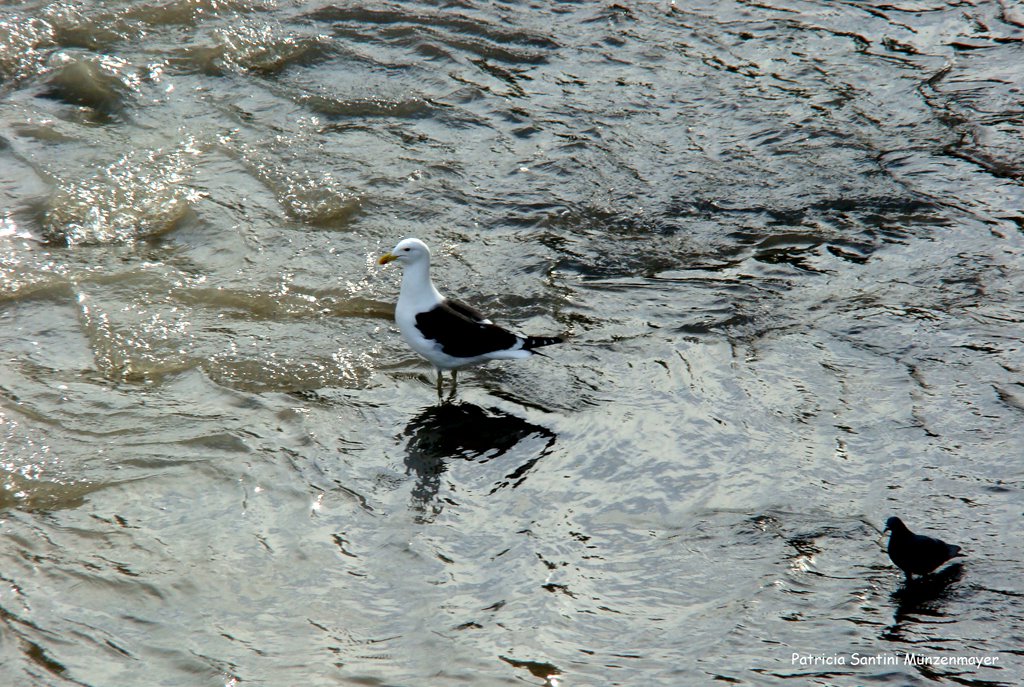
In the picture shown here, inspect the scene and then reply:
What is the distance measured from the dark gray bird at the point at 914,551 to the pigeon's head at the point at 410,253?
10.3ft

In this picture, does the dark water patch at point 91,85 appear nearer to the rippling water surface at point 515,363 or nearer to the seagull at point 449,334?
the rippling water surface at point 515,363

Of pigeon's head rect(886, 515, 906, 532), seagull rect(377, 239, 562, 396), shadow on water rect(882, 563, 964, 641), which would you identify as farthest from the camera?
seagull rect(377, 239, 562, 396)

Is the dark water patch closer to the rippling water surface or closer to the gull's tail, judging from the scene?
the rippling water surface

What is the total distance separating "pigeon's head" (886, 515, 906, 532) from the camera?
15.8 feet

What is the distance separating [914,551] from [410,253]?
11.0ft

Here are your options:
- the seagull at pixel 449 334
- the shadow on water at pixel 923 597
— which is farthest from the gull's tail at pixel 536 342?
the shadow on water at pixel 923 597

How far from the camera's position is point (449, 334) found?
20.6ft

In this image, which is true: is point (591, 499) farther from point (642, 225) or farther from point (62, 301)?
point (62, 301)

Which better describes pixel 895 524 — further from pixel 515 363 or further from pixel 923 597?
pixel 515 363

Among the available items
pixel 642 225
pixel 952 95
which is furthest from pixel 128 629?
pixel 952 95

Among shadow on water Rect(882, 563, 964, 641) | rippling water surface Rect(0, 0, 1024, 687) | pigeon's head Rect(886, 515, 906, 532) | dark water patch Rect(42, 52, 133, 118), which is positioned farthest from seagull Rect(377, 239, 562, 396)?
dark water patch Rect(42, 52, 133, 118)

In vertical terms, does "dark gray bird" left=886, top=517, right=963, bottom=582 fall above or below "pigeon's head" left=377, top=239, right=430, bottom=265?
below

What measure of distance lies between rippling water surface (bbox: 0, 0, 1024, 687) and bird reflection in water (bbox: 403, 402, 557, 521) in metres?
0.02

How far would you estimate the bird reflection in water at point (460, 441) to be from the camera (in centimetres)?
568
